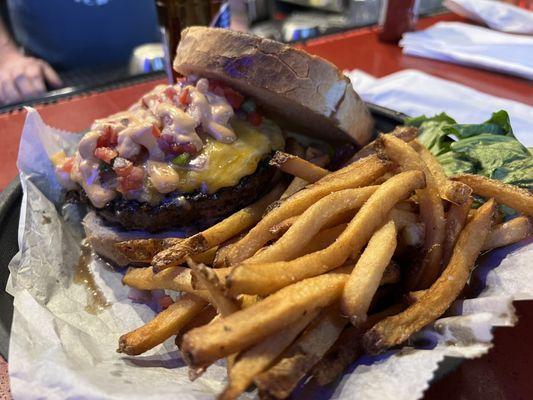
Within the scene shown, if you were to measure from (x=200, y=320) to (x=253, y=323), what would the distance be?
1.45 ft

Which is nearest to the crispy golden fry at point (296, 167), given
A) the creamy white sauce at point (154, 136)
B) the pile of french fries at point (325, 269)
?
the pile of french fries at point (325, 269)

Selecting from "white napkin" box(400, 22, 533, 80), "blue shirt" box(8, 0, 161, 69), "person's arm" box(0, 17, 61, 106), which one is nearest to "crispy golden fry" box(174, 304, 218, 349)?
"person's arm" box(0, 17, 61, 106)

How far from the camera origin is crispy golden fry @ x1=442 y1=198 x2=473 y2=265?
5.09 feet

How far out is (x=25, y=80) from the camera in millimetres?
3693

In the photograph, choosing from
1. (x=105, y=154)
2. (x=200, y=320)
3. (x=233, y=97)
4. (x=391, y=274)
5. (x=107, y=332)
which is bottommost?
(x=107, y=332)

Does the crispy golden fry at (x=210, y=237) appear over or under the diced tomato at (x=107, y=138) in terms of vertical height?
under

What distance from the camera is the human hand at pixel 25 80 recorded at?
3.65 metres

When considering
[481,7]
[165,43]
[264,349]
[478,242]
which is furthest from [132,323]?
[481,7]

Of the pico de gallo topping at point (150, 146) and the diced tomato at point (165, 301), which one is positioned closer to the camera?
the diced tomato at point (165, 301)

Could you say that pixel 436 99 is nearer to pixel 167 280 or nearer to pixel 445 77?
pixel 445 77

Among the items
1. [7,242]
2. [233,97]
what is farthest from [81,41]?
[7,242]

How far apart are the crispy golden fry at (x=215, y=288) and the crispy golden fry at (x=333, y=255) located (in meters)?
0.03

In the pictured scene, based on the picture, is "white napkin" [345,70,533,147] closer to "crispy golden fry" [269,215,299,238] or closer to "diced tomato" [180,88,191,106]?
"diced tomato" [180,88,191,106]

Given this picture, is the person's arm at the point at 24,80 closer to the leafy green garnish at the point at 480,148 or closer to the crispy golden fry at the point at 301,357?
the leafy green garnish at the point at 480,148
